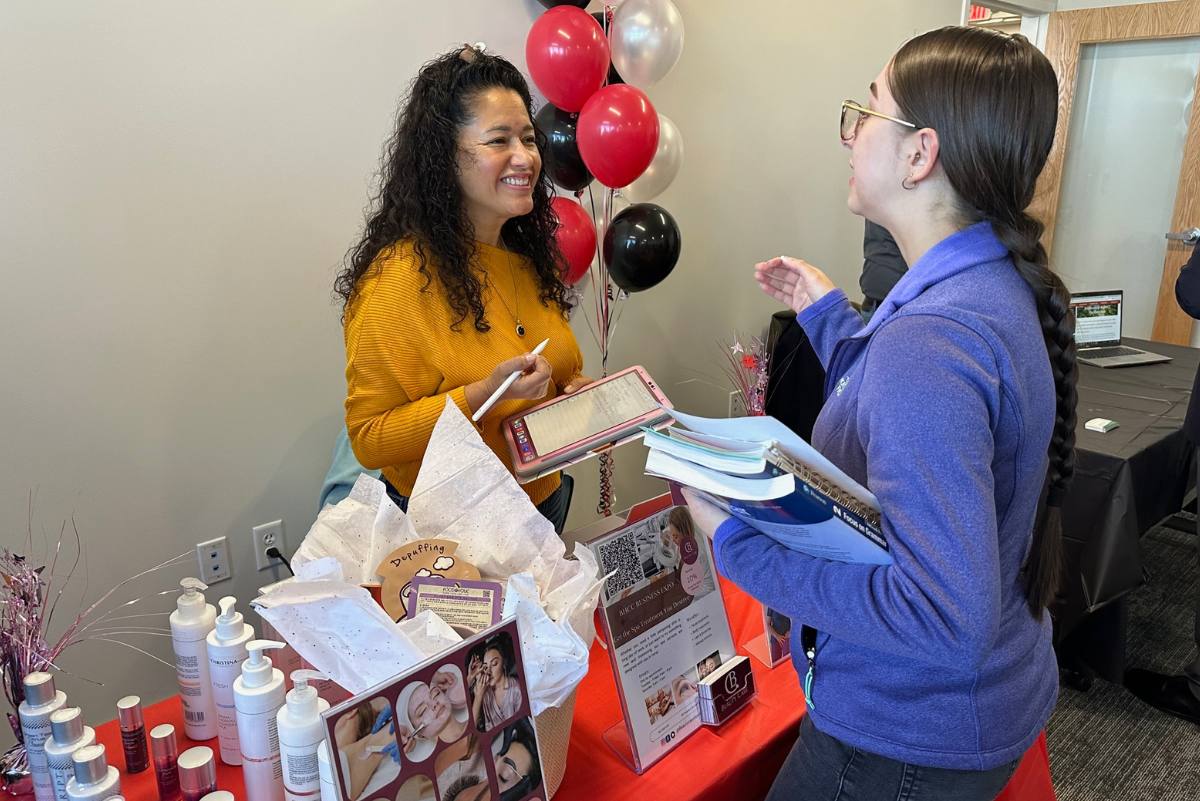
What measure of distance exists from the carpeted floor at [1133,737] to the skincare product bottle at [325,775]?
2.11 meters

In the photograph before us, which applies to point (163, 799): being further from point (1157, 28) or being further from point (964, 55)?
point (1157, 28)

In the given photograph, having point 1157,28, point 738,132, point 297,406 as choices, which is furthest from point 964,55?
point 1157,28

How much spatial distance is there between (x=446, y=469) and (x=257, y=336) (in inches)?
49.7

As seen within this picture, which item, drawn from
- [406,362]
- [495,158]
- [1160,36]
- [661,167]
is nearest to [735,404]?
[661,167]

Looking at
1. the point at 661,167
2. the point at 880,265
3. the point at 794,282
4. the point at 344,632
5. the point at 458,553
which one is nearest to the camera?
the point at 344,632

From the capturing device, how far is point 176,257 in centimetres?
196

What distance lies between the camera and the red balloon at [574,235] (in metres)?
2.28

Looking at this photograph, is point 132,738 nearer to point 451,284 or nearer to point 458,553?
point 458,553

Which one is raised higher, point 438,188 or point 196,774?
point 438,188

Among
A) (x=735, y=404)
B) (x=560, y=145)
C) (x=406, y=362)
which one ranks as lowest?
(x=735, y=404)

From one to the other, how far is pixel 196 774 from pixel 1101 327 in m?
3.78

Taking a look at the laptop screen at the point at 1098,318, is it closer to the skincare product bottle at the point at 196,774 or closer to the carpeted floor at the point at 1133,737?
the carpeted floor at the point at 1133,737

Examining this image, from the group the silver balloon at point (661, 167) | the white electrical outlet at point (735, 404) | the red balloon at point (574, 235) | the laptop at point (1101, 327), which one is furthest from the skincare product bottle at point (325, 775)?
the laptop at point (1101, 327)

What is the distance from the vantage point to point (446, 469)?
1.10 metres
